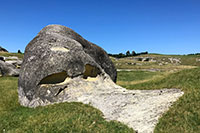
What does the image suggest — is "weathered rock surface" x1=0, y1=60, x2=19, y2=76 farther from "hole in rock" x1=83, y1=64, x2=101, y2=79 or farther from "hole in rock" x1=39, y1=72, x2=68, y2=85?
"hole in rock" x1=83, y1=64, x2=101, y2=79

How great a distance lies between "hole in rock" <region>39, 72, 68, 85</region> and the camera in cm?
1137

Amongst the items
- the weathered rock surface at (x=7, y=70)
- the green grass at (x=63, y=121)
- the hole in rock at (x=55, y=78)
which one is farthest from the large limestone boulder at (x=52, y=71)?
the weathered rock surface at (x=7, y=70)

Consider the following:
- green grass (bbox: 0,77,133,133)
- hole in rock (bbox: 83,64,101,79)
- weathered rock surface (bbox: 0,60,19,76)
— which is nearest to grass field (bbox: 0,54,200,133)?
green grass (bbox: 0,77,133,133)

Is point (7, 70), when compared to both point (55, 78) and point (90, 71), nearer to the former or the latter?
point (55, 78)

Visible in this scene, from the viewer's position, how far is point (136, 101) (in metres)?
9.82

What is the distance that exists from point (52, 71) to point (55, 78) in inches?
27.8

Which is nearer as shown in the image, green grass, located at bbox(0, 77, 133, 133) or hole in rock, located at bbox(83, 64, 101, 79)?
green grass, located at bbox(0, 77, 133, 133)

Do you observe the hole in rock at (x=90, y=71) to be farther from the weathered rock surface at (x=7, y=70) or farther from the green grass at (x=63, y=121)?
the weathered rock surface at (x=7, y=70)

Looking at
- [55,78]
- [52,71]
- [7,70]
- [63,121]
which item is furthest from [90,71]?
[7,70]

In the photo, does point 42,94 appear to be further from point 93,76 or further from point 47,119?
point 93,76

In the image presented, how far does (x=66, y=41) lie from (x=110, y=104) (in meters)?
6.25

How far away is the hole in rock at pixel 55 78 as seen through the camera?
11.4 m

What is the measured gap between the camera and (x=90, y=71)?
43.8 ft

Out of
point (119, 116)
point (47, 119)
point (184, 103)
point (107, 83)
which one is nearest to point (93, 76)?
point (107, 83)
